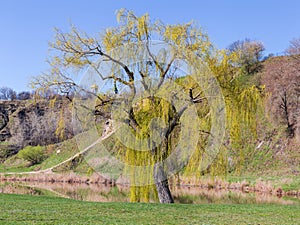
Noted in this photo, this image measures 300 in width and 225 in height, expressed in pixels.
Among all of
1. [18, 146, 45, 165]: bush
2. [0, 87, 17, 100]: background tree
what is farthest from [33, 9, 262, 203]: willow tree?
[0, 87, 17, 100]: background tree

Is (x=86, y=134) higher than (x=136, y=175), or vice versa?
(x=86, y=134)

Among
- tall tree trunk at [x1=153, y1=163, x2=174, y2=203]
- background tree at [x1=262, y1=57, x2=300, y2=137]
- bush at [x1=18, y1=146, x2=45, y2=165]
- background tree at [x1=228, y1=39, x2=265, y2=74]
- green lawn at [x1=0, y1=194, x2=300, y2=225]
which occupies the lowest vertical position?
green lawn at [x1=0, y1=194, x2=300, y2=225]

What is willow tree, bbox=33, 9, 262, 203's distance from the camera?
11.0 metres

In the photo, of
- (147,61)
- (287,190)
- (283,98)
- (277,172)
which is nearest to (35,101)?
(147,61)

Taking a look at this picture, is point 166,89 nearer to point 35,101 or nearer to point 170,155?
point 170,155

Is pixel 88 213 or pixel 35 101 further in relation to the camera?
pixel 35 101

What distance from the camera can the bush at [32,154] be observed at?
4541 cm

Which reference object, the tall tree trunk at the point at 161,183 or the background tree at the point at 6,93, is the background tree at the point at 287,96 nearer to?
the tall tree trunk at the point at 161,183

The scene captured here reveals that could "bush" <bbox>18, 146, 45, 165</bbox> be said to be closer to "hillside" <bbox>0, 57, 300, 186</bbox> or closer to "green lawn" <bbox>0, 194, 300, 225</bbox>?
"hillside" <bbox>0, 57, 300, 186</bbox>

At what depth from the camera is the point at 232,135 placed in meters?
11.4

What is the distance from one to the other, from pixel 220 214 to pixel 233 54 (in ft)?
17.7

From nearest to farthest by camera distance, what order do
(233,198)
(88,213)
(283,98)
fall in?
(88,213) < (233,198) < (283,98)

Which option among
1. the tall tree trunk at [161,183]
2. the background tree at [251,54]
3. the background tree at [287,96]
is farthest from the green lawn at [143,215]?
the background tree at [251,54]

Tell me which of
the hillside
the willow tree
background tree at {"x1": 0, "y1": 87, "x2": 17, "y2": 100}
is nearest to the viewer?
the willow tree
